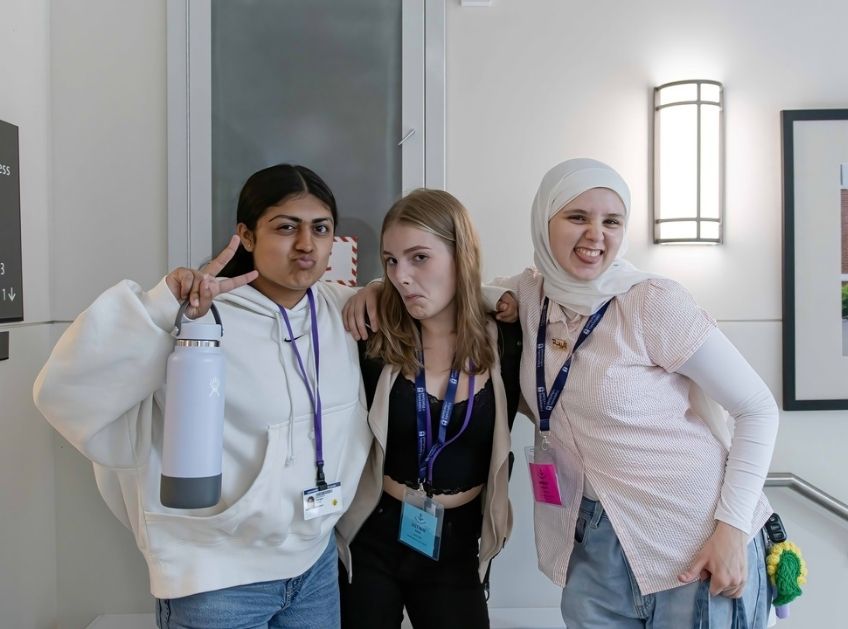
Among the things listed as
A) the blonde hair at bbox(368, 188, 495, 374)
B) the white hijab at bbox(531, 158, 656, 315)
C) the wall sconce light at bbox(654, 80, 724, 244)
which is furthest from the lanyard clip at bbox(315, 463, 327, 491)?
the wall sconce light at bbox(654, 80, 724, 244)

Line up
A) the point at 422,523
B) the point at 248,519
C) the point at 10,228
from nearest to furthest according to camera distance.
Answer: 1. the point at 248,519
2. the point at 422,523
3. the point at 10,228

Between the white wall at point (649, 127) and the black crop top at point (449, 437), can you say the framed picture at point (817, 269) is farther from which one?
the black crop top at point (449, 437)

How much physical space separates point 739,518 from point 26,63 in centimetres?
248

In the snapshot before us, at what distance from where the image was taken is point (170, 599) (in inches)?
56.1

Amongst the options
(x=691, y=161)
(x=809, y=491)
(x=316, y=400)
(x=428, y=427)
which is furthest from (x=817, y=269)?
(x=316, y=400)

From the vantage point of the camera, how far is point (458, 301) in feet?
5.65

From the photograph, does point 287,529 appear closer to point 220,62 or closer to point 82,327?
point 82,327

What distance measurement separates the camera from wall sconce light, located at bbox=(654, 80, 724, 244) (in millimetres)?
2164

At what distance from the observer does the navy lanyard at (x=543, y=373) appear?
1.52 metres

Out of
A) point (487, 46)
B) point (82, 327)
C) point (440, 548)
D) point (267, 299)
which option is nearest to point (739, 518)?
point (440, 548)

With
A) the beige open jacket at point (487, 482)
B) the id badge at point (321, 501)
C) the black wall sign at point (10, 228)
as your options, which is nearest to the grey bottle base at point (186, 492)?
the id badge at point (321, 501)

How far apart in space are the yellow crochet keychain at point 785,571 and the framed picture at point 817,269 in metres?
0.97

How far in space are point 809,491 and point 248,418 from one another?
202cm

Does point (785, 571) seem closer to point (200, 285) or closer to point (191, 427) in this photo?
point (191, 427)
